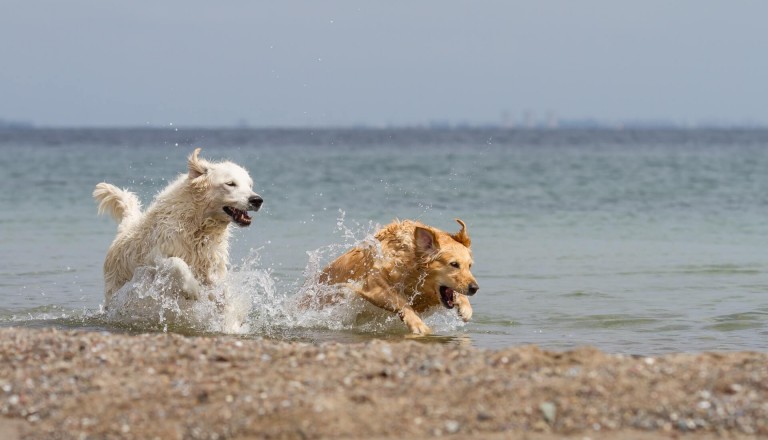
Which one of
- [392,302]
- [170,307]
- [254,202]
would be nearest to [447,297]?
[392,302]

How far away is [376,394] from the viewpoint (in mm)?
Result: 4859

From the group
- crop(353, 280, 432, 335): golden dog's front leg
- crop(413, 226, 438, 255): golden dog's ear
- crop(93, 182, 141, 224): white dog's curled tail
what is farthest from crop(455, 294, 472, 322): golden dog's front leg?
crop(93, 182, 141, 224): white dog's curled tail

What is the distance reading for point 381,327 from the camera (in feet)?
28.2

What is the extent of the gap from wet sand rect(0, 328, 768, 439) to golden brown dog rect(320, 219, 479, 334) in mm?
2350

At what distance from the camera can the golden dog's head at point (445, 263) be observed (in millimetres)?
8070

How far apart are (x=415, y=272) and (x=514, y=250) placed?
6.32 meters

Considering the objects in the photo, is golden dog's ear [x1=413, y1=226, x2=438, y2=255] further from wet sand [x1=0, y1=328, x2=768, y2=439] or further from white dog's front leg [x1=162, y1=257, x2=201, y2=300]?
wet sand [x1=0, y1=328, x2=768, y2=439]

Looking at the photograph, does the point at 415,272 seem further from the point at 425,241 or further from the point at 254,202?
the point at 254,202

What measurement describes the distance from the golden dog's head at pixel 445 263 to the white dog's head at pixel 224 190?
4.80ft

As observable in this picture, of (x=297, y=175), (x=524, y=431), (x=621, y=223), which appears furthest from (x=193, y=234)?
(x=297, y=175)

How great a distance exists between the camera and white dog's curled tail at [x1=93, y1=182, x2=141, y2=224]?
30.3 ft

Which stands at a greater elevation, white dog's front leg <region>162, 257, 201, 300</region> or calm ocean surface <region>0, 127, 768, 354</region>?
white dog's front leg <region>162, 257, 201, 300</region>

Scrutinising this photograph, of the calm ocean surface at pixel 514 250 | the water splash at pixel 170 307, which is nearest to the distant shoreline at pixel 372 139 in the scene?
the calm ocean surface at pixel 514 250

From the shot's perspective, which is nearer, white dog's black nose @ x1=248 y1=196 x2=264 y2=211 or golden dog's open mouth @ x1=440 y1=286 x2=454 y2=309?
white dog's black nose @ x1=248 y1=196 x2=264 y2=211
